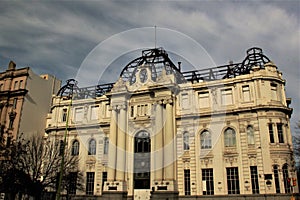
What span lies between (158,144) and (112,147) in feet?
22.4

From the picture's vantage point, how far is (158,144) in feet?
126

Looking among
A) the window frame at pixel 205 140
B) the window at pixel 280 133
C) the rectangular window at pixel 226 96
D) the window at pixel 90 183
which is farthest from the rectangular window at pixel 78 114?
the window at pixel 280 133

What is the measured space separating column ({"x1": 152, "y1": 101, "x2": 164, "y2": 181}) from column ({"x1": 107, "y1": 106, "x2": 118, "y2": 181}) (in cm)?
575

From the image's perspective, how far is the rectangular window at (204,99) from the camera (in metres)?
39.0

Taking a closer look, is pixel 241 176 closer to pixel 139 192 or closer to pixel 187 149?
pixel 187 149

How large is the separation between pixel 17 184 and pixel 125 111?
16.8 metres

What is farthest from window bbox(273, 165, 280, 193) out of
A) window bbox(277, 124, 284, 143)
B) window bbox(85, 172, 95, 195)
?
window bbox(85, 172, 95, 195)

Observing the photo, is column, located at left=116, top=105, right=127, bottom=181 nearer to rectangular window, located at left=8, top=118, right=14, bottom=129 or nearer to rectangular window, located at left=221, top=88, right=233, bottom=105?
rectangular window, located at left=221, top=88, right=233, bottom=105

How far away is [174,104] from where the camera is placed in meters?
40.0

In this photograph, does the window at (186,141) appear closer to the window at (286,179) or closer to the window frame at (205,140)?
the window frame at (205,140)

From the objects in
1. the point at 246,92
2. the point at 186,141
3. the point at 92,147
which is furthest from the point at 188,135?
the point at 92,147

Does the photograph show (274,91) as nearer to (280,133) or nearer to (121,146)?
(280,133)

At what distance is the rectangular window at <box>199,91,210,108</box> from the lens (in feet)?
128

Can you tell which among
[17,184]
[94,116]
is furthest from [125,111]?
[17,184]
